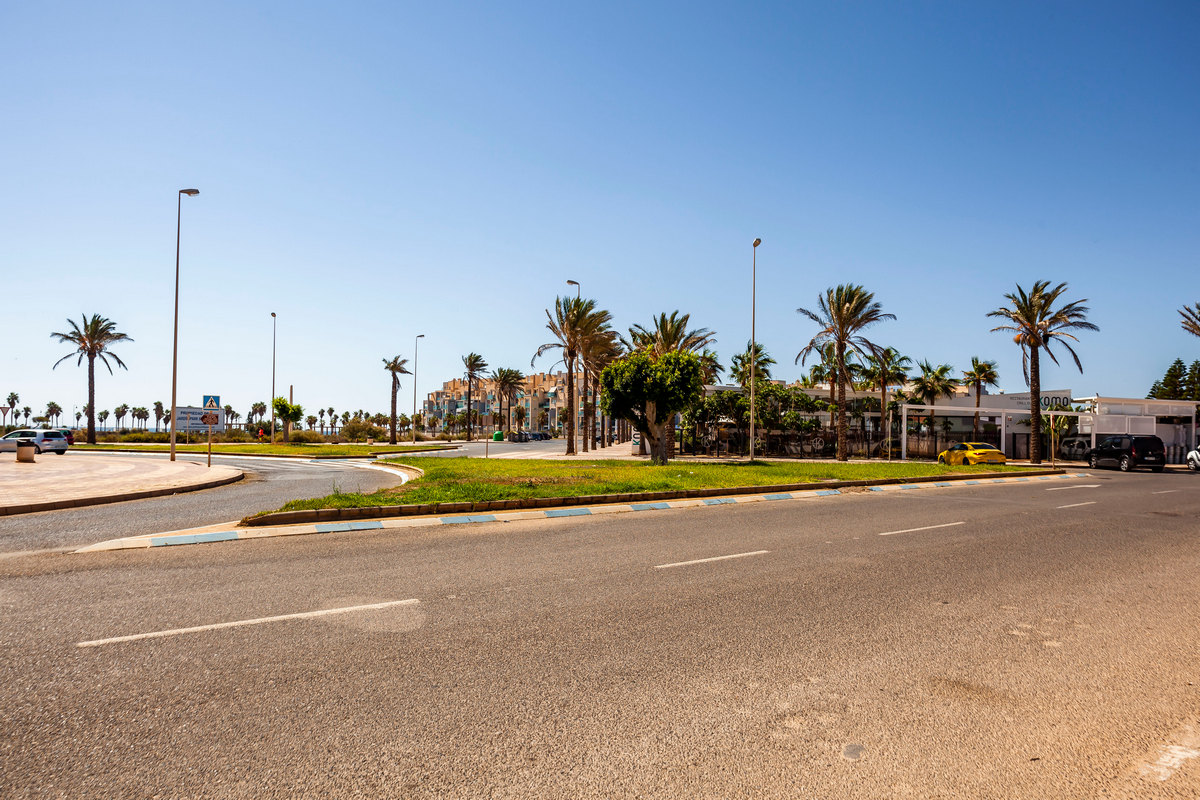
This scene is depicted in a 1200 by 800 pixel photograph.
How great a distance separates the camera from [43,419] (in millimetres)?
158125

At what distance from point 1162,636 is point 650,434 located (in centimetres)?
2368

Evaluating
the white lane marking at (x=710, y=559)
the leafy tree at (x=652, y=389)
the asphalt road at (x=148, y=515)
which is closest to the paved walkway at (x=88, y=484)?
the asphalt road at (x=148, y=515)

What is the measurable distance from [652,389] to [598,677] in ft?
78.9

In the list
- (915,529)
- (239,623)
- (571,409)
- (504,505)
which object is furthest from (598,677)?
(571,409)

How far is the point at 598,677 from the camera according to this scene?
424 centimetres

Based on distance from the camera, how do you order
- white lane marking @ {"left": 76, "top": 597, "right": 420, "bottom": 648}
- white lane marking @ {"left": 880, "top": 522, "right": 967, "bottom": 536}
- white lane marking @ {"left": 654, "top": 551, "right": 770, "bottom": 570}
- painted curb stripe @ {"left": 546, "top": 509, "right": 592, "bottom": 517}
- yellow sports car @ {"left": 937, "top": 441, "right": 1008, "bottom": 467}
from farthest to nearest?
1. yellow sports car @ {"left": 937, "top": 441, "right": 1008, "bottom": 467}
2. painted curb stripe @ {"left": 546, "top": 509, "right": 592, "bottom": 517}
3. white lane marking @ {"left": 880, "top": 522, "right": 967, "bottom": 536}
4. white lane marking @ {"left": 654, "top": 551, "right": 770, "bottom": 570}
5. white lane marking @ {"left": 76, "top": 597, "right": 420, "bottom": 648}

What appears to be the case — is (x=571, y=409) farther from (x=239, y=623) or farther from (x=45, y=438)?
(x=239, y=623)

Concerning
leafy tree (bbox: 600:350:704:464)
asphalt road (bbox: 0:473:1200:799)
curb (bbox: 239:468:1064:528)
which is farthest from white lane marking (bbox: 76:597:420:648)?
leafy tree (bbox: 600:350:704:464)

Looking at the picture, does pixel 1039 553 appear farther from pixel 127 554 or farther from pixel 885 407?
pixel 885 407

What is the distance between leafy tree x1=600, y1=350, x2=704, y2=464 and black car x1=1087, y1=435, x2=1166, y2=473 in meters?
24.6

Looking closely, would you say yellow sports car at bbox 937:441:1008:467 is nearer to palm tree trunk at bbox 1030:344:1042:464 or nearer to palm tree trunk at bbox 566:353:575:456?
palm tree trunk at bbox 1030:344:1042:464

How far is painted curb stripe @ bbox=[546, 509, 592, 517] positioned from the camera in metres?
12.5

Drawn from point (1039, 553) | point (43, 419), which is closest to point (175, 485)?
point (1039, 553)

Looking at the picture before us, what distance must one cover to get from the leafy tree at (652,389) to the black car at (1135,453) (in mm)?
24635
